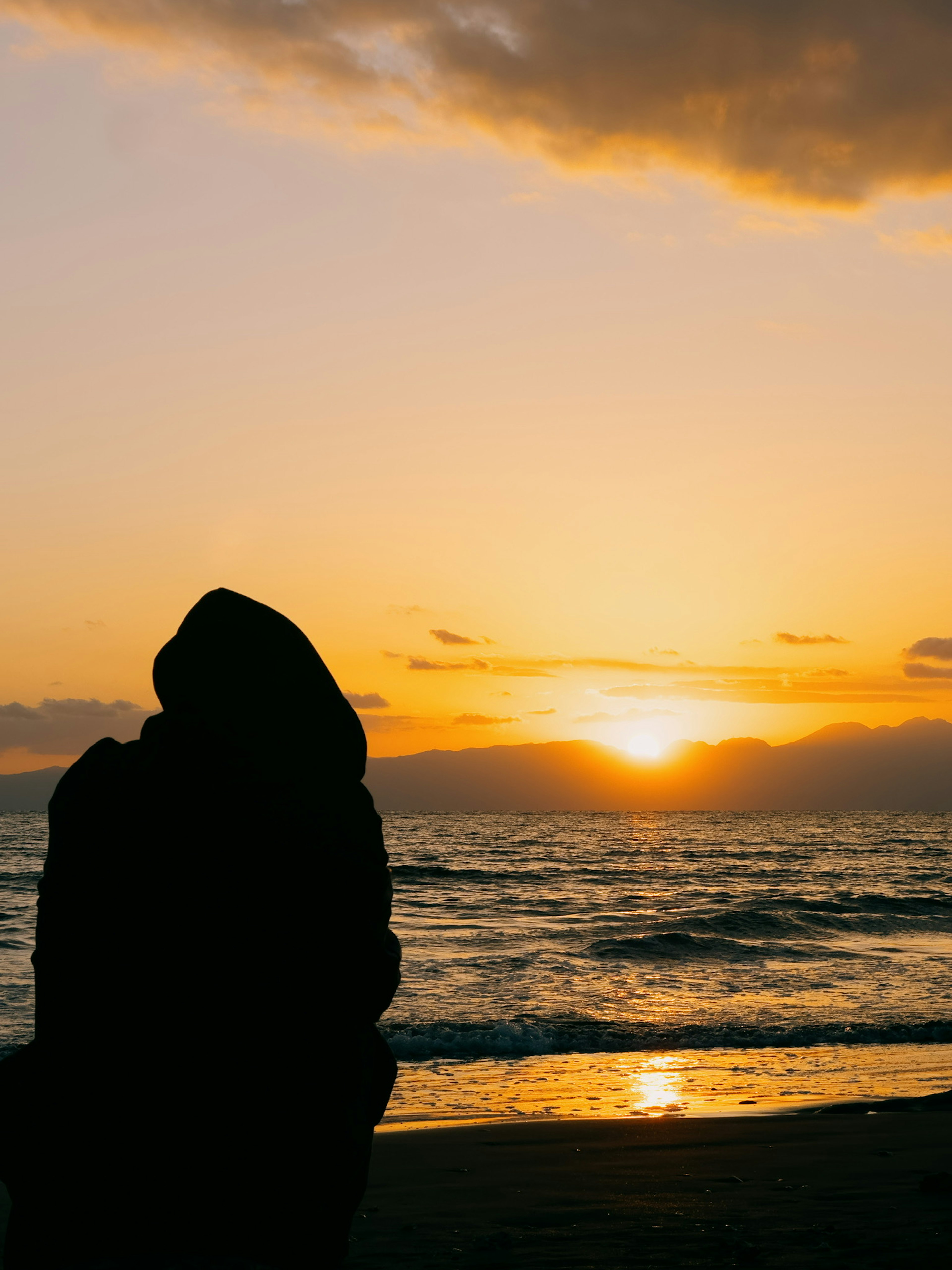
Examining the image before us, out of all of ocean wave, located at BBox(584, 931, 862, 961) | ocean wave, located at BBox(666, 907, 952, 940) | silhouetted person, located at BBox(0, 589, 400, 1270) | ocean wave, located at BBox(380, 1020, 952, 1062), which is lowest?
ocean wave, located at BBox(666, 907, 952, 940)

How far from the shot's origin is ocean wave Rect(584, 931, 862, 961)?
2280 cm

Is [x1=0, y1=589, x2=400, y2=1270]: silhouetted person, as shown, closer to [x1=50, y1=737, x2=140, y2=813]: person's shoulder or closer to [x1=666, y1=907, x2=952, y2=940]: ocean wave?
[x1=50, y1=737, x2=140, y2=813]: person's shoulder

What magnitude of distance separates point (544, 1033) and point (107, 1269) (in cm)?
1156

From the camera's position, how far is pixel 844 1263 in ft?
18.9

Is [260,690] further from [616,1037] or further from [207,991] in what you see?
[616,1037]

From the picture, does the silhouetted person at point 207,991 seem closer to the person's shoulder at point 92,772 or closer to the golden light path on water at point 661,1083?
the person's shoulder at point 92,772

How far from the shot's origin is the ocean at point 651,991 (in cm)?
1178

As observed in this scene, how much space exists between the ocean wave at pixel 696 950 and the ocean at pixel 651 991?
8cm

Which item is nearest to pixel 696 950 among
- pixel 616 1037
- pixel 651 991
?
pixel 651 991

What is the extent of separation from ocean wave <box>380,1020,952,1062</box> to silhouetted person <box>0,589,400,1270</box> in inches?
364

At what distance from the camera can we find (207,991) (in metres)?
4.95

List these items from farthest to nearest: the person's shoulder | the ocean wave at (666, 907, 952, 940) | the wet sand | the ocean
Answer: the ocean wave at (666, 907, 952, 940) < the ocean < the wet sand < the person's shoulder

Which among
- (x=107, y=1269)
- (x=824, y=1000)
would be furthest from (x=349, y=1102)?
(x=824, y=1000)

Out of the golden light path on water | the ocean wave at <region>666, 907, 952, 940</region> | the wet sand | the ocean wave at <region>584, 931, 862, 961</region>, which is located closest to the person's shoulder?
the wet sand
